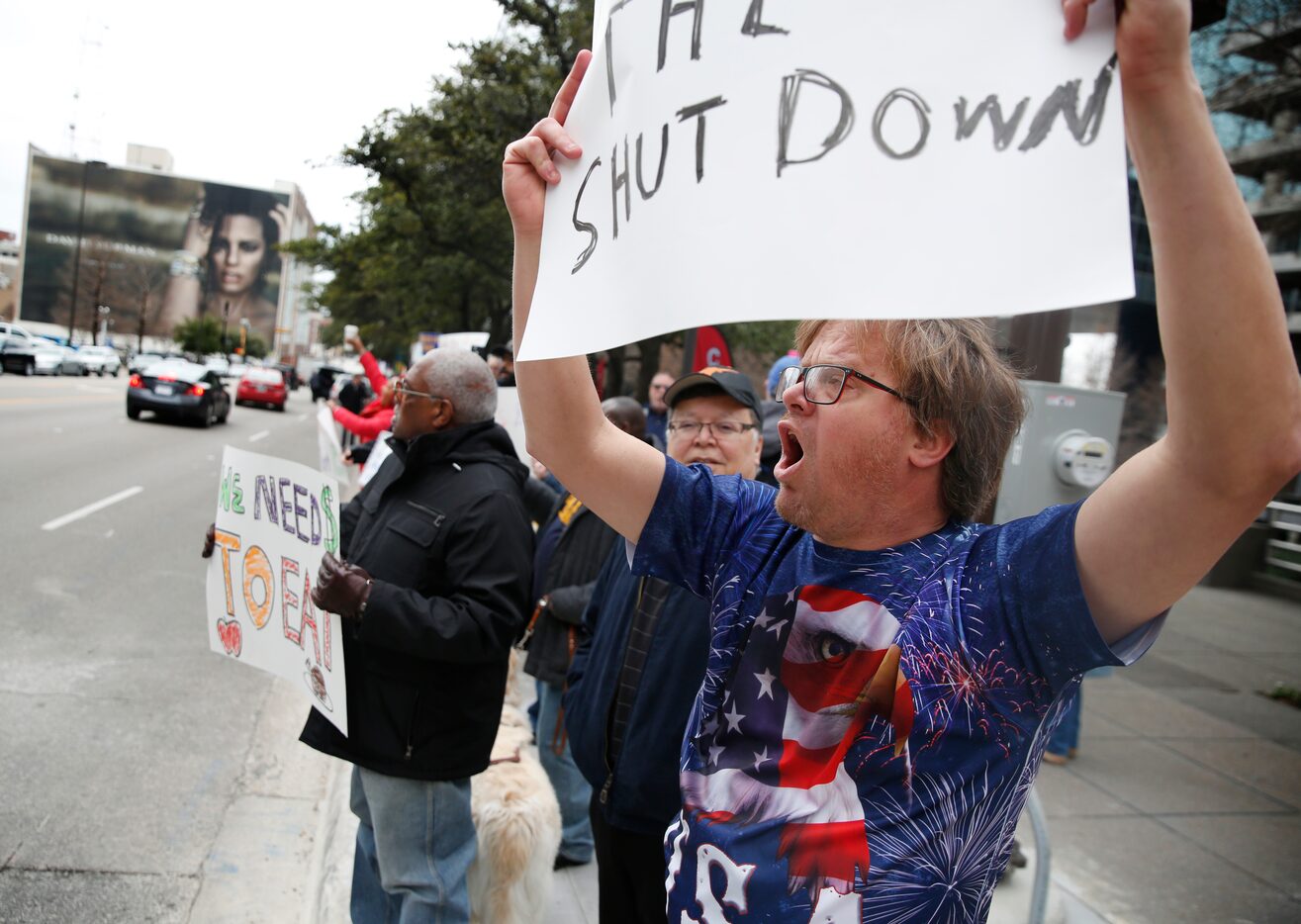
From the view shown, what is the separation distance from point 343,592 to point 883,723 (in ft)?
5.42

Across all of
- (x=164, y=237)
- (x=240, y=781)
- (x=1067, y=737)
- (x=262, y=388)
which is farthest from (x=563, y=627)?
(x=164, y=237)

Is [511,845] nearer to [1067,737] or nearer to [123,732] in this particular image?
[123,732]

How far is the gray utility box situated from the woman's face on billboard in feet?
392

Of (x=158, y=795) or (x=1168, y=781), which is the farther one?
(x=1168, y=781)

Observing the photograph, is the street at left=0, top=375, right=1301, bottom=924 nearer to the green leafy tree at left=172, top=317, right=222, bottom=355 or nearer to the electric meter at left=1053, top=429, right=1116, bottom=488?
the electric meter at left=1053, top=429, right=1116, bottom=488

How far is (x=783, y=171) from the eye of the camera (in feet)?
3.50

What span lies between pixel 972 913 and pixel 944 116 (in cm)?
105

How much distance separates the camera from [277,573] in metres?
2.94

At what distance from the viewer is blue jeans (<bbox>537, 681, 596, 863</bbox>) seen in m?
4.08

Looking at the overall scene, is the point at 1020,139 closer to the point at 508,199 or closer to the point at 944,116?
the point at 944,116

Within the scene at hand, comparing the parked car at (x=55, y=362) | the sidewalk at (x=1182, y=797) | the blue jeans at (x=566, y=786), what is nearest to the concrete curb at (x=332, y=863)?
the blue jeans at (x=566, y=786)

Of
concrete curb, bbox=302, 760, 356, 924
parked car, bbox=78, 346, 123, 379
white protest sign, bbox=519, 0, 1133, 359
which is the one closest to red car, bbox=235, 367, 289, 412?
parked car, bbox=78, 346, 123, 379

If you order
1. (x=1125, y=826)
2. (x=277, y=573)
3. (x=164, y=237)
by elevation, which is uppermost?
(x=164, y=237)

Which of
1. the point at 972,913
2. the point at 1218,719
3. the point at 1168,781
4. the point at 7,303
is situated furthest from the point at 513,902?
the point at 7,303
